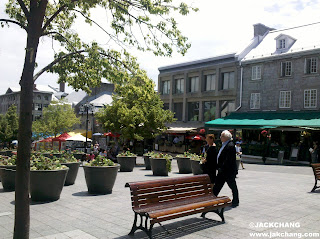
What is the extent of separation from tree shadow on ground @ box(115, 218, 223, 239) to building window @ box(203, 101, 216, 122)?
31912mm

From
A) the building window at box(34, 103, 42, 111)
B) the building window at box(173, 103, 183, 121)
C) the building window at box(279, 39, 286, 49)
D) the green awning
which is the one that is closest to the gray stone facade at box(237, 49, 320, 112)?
the green awning

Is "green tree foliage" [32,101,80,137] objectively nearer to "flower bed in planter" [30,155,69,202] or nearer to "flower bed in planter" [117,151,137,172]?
"flower bed in planter" [117,151,137,172]

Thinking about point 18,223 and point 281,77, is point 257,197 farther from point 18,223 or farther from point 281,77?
point 281,77

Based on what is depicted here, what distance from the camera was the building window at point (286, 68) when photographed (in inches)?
1212

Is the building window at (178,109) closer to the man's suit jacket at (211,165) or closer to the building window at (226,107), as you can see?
the building window at (226,107)

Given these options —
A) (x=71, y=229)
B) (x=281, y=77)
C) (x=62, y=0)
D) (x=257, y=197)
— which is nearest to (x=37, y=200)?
(x=71, y=229)

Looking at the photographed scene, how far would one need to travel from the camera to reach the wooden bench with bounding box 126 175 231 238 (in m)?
5.51

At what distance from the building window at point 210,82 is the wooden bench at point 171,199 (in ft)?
106

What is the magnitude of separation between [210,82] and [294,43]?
9.83 m

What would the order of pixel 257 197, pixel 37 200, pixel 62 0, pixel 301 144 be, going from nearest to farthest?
pixel 62 0, pixel 37 200, pixel 257 197, pixel 301 144

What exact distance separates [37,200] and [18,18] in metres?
4.24

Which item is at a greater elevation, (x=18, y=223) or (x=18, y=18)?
(x=18, y=18)

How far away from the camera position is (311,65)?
2930cm

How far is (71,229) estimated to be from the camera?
5.90 m
